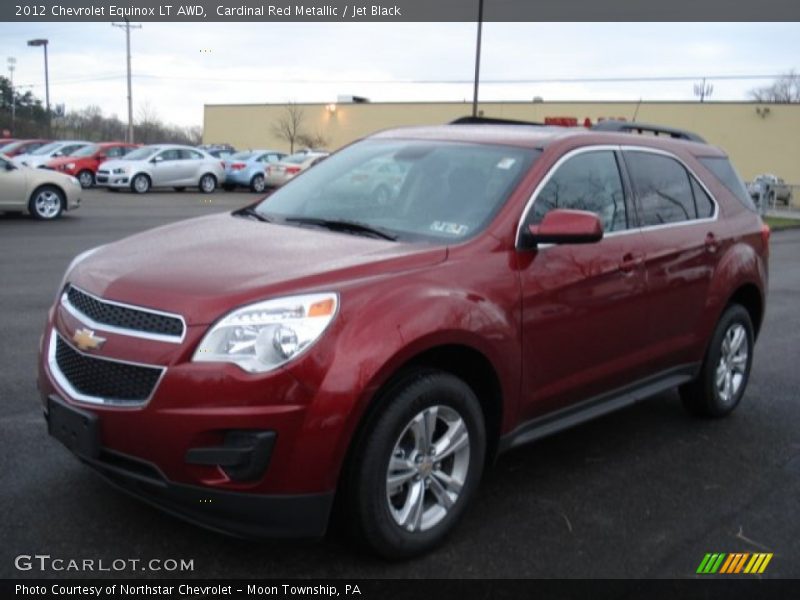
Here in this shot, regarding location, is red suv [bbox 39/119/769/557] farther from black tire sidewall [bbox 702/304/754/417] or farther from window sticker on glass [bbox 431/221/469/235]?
black tire sidewall [bbox 702/304/754/417]

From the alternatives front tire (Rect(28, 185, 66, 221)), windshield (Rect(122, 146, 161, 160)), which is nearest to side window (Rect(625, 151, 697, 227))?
front tire (Rect(28, 185, 66, 221))

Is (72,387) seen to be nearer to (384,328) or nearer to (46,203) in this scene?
(384,328)

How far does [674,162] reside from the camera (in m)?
5.18

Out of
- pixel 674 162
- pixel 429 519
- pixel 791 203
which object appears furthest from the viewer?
pixel 791 203

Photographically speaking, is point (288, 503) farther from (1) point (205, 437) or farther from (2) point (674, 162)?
(2) point (674, 162)

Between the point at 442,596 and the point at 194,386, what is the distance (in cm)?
126

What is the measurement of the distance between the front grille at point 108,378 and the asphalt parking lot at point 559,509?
2.29ft

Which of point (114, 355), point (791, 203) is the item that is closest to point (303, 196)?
point (114, 355)

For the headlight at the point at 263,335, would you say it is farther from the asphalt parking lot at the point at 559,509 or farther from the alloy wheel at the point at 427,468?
the asphalt parking lot at the point at 559,509

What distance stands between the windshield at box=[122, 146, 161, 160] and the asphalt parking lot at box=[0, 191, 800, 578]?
73.1 feet

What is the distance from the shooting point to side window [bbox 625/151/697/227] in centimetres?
479

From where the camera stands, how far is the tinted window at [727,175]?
557 centimetres

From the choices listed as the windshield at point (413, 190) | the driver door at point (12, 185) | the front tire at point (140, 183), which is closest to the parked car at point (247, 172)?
→ the front tire at point (140, 183)

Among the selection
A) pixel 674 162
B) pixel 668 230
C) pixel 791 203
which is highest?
pixel 674 162
